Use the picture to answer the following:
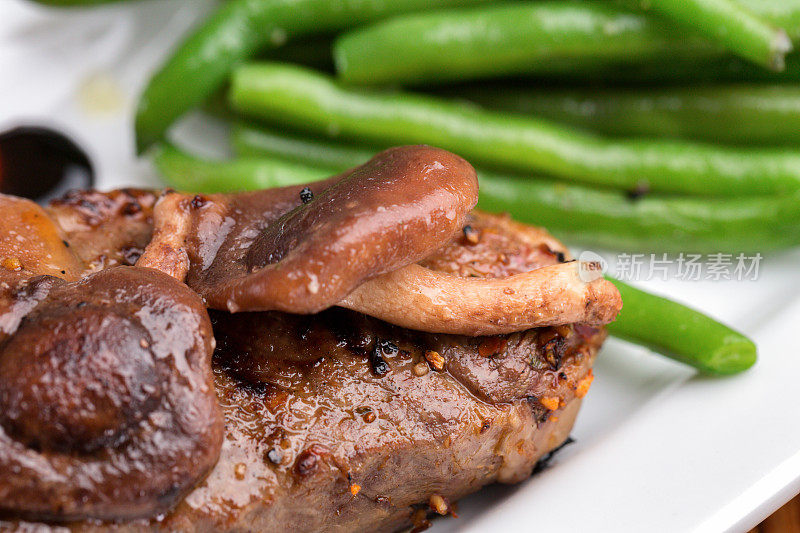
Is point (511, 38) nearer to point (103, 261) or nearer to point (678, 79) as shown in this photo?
point (678, 79)

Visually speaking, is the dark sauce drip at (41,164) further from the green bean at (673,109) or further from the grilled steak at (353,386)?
the green bean at (673,109)

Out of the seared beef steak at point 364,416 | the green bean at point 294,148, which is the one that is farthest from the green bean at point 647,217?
the seared beef steak at point 364,416

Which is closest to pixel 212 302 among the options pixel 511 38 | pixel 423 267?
pixel 423 267

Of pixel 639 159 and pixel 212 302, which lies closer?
pixel 212 302

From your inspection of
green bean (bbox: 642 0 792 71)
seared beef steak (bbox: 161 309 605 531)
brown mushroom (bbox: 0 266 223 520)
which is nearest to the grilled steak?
seared beef steak (bbox: 161 309 605 531)

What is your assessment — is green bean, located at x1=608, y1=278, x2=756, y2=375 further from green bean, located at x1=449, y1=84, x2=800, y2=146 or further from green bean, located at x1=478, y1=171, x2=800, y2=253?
green bean, located at x1=449, y1=84, x2=800, y2=146

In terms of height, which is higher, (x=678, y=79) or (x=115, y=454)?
(x=678, y=79)
